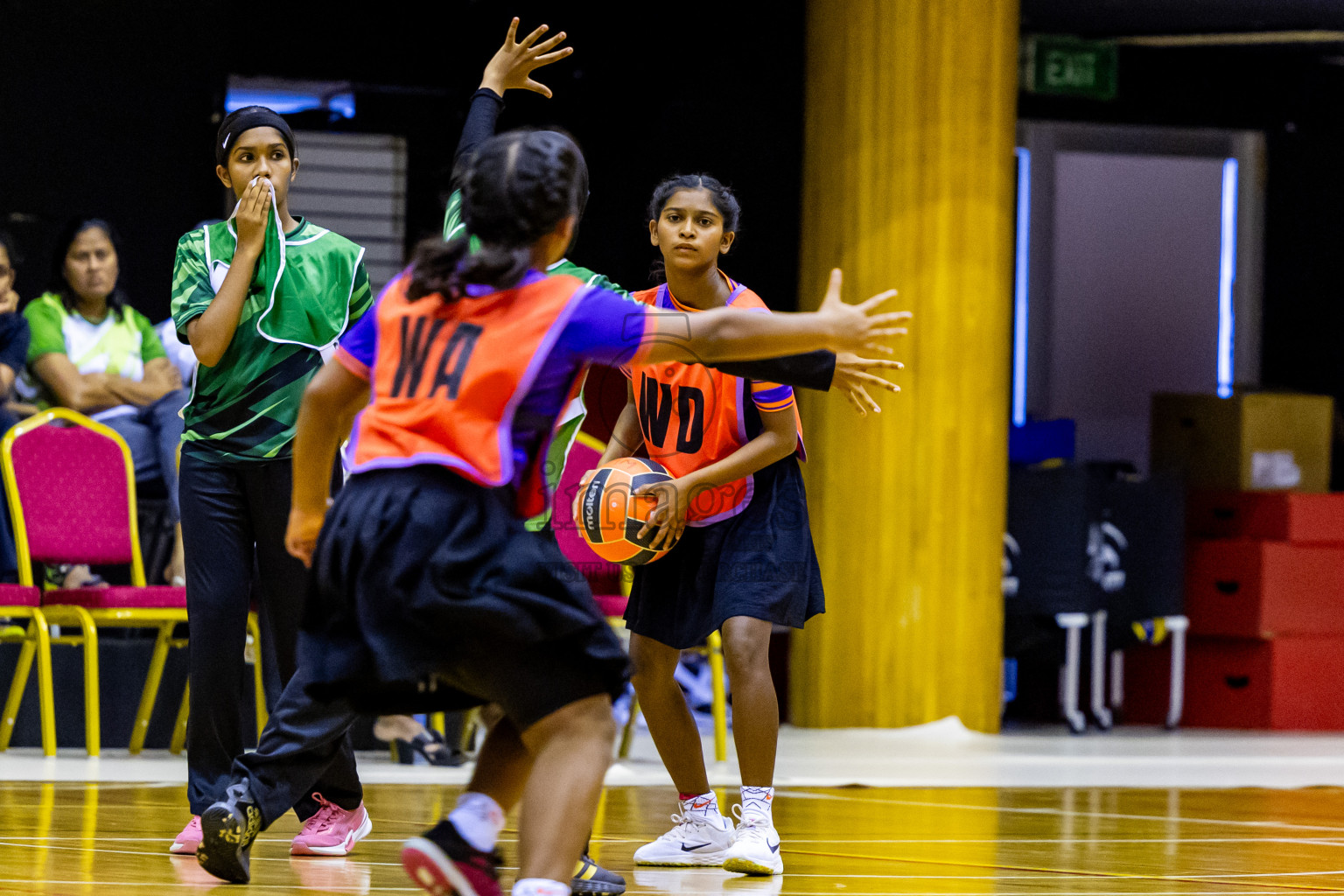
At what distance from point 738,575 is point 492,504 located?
1.36m

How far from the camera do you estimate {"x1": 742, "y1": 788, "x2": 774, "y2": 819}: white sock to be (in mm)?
3512

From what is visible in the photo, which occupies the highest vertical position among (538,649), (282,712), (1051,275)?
(1051,275)

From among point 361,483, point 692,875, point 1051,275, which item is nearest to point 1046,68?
point 1051,275

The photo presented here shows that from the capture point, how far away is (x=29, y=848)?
11.3ft

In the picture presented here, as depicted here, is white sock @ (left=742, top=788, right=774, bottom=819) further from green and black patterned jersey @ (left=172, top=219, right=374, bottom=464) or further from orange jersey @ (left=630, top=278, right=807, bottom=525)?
green and black patterned jersey @ (left=172, top=219, right=374, bottom=464)

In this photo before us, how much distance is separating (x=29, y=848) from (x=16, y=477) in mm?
2526

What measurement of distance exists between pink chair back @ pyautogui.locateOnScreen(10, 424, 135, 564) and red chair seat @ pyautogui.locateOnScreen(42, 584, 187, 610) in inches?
10.0

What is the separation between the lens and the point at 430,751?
5559 mm

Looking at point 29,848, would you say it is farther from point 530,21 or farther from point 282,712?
point 530,21

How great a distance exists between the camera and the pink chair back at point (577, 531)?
5137mm

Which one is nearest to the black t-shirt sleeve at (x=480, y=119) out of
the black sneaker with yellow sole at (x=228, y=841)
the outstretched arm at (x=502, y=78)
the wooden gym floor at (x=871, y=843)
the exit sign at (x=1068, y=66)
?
the outstretched arm at (x=502, y=78)

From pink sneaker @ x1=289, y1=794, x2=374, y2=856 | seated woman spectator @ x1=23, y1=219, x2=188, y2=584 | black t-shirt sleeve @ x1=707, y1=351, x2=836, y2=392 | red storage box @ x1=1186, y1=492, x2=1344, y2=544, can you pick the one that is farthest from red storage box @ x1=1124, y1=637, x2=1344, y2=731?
black t-shirt sleeve @ x1=707, y1=351, x2=836, y2=392

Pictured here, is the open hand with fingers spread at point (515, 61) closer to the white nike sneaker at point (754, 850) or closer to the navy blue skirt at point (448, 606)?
the navy blue skirt at point (448, 606)

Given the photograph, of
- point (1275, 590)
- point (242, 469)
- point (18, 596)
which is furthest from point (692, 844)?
point (1275, 590)
